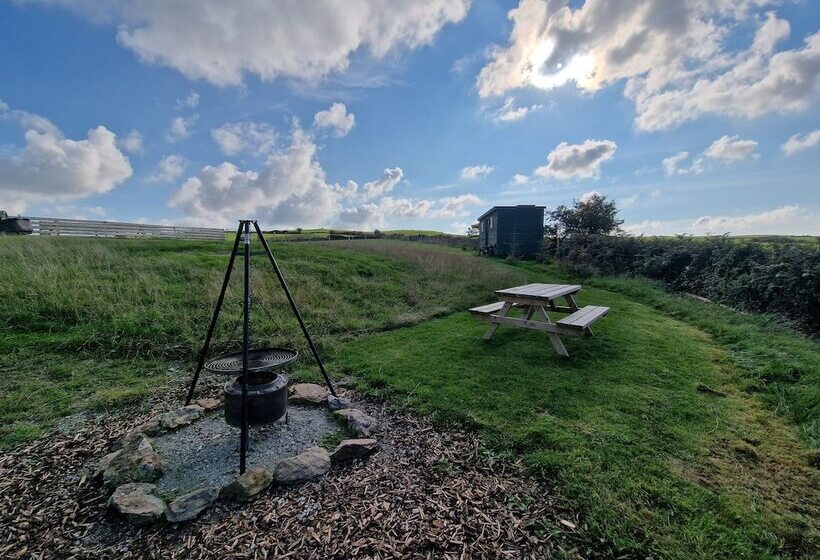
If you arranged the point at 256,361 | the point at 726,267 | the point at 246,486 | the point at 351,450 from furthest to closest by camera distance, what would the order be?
the point at 726,267
the point at 256,361
the point at 351,450
the point at 246,486

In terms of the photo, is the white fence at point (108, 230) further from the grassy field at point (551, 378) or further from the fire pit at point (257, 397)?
the fire pit at point (257, 397)

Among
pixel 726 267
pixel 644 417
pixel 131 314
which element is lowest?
pixel 644 417

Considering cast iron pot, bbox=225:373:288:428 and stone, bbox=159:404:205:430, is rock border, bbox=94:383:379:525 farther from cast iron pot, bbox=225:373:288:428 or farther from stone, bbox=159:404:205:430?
cast iron pot, bbox=225:373:288:428

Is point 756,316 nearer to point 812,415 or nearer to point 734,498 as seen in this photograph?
point 812,415

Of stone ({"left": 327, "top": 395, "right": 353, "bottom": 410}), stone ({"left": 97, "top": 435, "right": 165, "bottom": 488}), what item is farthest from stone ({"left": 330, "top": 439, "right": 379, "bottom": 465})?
stone ({"left": 97, "top": 435, "right": 165, "bottom": 488})

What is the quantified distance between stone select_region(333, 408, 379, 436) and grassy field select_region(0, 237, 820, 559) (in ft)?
1.68

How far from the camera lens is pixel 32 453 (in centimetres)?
300

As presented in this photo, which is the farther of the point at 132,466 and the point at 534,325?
the point at 534,325

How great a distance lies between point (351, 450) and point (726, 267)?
11.0 meters

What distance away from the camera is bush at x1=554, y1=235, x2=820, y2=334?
6.98 meters

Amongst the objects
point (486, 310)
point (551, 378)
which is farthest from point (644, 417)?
point (486, 310)

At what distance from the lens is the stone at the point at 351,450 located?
114 inches

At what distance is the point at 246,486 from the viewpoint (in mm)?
2510

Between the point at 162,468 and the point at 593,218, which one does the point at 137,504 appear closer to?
the point at 162,468
